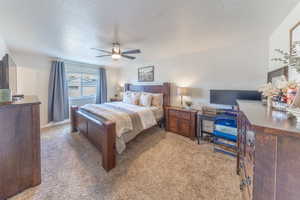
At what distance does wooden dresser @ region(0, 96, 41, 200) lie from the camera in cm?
144

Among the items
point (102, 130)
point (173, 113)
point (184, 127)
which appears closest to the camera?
point (102, 130)

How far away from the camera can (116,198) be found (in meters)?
1.53

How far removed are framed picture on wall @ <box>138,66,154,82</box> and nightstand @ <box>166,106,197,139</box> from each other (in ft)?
4.98

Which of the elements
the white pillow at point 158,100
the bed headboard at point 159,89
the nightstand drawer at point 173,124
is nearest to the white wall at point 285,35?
the nightstand drawer at point 173,124

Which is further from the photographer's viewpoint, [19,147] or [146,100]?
[146,100]

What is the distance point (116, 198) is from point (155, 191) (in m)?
0.49

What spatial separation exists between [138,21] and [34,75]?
385 cm

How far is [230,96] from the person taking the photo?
2773 millimetres

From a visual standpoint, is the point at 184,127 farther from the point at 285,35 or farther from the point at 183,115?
the point at 285,35

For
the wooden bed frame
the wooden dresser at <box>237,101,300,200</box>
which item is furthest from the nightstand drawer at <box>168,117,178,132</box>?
the wooden dresser at <box>237,101,300,200</box>

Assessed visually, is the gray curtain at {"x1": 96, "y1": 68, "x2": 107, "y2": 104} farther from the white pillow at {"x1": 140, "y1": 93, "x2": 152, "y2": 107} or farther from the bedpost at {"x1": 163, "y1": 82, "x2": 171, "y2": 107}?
the bedpost at {"x1": 163, "y1": 82, "x2": 171, "y2": 107}

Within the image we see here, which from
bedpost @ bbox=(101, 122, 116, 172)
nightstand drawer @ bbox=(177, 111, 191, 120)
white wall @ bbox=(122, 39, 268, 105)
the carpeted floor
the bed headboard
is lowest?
the carpeted floor

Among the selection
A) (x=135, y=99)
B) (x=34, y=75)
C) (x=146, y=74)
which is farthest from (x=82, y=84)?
(x=146, y=74)

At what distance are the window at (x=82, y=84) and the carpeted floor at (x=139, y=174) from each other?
8.19ft
